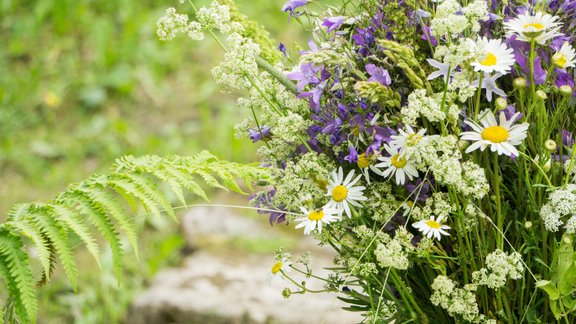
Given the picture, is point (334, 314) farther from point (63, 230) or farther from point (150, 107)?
point (150, 107)

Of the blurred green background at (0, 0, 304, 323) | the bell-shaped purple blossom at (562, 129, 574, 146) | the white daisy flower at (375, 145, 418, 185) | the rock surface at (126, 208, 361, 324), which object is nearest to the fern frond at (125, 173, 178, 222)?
the white daisy flower at (375, 145, 418, 185)

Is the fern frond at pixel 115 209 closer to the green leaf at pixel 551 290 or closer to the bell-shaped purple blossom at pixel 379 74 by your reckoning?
the bell-shaped purple blossom at pixel 379 74

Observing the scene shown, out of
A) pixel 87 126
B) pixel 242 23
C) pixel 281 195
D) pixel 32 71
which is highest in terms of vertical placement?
pixel 32 71

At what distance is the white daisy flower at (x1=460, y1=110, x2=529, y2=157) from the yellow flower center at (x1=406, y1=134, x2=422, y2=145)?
60mm

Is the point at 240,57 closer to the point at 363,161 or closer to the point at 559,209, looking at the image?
the point at 363,161

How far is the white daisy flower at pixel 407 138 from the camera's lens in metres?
1.05

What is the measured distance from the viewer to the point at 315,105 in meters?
1.20

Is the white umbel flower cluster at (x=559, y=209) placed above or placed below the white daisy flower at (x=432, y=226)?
above

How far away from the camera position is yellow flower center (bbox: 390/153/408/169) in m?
1.10

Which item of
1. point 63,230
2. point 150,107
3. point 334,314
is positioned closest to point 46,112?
point 150,107

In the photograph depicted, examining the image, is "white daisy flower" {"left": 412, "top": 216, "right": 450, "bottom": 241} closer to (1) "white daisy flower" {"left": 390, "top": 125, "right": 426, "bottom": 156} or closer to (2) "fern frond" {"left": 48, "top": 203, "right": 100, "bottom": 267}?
(1) "white daisy flower" {"left": 390, "top": 125, "right": 426, "bottom": 156}

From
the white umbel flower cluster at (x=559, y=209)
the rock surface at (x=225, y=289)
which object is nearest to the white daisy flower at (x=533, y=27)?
the white umbel flower cluster at (x=559, y=209)

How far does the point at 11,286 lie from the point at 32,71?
354cm

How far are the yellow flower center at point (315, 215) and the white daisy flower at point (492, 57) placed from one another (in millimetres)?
305
